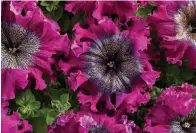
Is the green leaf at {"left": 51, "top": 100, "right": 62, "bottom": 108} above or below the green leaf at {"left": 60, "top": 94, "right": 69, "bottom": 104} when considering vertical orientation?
below

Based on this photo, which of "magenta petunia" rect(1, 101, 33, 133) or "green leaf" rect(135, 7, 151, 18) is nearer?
"magenta petunia" rect(1, 101, 33, 133)

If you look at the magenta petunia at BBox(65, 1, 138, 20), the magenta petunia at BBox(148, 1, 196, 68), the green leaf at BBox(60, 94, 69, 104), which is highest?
the magenta petunia at BBox(65, 1, 138, 20)

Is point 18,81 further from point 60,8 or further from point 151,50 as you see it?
point 151,50

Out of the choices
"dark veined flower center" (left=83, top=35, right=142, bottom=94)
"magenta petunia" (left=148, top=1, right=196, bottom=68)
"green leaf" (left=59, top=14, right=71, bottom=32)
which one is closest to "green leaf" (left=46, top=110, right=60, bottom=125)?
"dark veined flower center" (left=83, top=35, right=142, bottom=94)

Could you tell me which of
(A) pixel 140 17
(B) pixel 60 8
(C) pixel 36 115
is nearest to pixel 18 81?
(C) pixel 36 115

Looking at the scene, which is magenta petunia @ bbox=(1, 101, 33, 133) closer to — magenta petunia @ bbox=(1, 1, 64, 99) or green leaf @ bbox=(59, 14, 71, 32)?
magenta petunia @ bbox=(1, 1, 64, 99)

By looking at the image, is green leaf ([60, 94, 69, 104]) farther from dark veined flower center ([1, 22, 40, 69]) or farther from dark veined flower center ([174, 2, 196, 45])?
dark veined flower center ([174, 2, 196, 45])

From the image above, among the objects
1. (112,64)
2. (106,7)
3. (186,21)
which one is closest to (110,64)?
(112,64)
